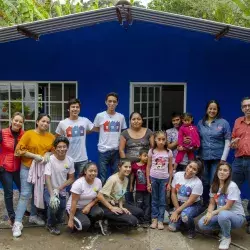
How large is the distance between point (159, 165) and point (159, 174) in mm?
123

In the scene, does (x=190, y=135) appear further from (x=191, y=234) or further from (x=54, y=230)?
(x=54, y=230)

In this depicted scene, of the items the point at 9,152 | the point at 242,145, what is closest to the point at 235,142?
the point at 242,145

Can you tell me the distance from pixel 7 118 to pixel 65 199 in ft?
8.88

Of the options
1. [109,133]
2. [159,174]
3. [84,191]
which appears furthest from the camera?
[109,133]

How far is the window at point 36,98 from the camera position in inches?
253

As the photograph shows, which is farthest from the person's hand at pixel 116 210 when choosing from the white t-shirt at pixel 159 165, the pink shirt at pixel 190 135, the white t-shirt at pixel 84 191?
the pink shirt at pixel 190 135

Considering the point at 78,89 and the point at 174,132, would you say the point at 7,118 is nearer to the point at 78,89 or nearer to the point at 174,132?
the point at 78,89

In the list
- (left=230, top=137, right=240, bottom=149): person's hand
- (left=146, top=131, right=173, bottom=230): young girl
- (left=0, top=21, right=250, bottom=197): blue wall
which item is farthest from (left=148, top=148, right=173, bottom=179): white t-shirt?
(left=0, top=21, right=250, bottom=197): blue wall

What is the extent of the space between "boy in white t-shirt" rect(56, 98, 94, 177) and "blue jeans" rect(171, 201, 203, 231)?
1578mm

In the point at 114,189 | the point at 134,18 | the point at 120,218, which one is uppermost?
the point at 134,18

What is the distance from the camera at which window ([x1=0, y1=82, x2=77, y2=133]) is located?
6438 mm

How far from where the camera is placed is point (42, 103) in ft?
21.4

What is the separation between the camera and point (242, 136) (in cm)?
465

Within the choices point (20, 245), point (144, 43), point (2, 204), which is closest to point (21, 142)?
point (20, 245)
